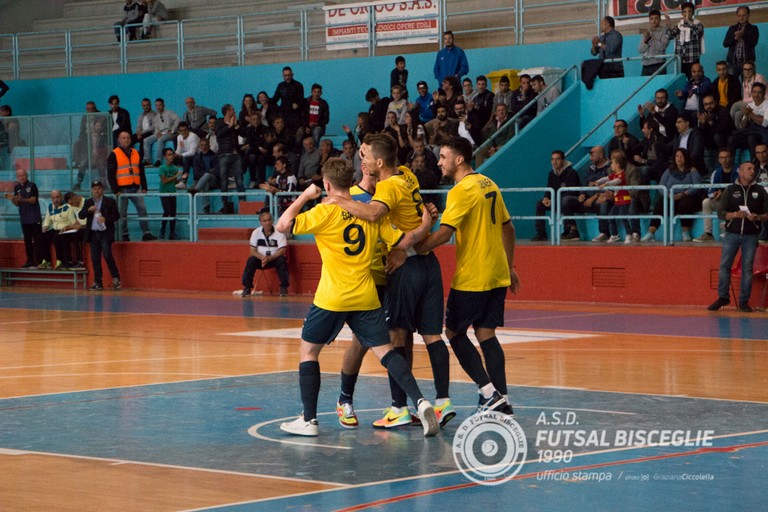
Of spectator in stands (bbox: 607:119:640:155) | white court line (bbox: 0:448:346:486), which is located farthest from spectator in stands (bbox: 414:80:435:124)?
white court line (bbox: 0:448:346:486)

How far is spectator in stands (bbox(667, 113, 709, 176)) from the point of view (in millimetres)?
22828

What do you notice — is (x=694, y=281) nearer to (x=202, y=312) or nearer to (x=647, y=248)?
(x=647, y=248)

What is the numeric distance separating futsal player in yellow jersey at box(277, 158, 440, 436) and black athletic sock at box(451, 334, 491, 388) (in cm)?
59

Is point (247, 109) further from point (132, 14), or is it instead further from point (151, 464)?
point (151, 464)

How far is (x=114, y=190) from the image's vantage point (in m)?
27.4

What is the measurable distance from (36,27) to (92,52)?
2.39 m

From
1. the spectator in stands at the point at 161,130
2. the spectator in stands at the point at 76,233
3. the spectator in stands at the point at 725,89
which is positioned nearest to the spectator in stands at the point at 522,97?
the spectator in stands at the point at 725,89

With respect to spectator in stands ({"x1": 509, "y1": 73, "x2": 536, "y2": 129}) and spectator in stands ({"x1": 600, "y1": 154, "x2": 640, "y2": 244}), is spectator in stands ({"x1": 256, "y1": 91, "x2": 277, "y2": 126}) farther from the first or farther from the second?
spectator in stands ({"x1": 600, "y1": 154, "x2": 640, "y2": 244})

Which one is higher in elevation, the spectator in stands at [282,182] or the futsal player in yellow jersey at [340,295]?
the spectator in stands at [282,182]

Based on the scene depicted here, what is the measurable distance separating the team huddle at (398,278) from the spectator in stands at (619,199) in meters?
12.4

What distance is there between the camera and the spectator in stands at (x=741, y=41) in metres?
24.4

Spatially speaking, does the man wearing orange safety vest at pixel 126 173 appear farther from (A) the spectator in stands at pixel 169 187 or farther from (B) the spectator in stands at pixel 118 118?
(B) the spectator in stands at pixel 118 118

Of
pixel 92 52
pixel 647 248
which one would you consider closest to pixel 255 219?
pixel 647 248

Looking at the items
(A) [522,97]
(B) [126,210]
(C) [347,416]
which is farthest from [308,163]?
(C) [347,416]
